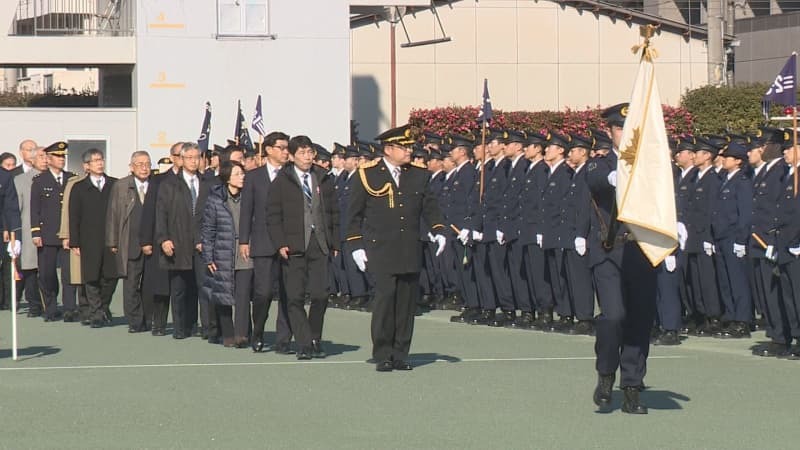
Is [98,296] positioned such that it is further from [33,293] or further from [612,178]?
[612,178]

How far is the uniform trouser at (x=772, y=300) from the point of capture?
14953mm

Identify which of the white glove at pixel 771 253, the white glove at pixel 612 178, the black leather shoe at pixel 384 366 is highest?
the white glove at pixel 612 178

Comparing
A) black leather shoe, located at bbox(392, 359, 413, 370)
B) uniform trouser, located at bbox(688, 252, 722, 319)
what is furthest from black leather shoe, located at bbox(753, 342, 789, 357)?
black leather shoe, located at bbox(392, 359, 413, 370)

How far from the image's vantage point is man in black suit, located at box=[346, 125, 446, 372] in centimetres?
1360

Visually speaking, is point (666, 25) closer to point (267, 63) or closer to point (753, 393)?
point (267, 63)

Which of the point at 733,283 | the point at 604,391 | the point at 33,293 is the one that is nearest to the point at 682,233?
the point at 733,283

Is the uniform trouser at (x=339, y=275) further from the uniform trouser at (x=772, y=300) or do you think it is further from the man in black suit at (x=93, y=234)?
the uniform trouser at (x=772, y=300)

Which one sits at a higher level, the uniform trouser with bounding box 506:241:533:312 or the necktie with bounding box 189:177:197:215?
the necktie with bounding box 189:177:197:215

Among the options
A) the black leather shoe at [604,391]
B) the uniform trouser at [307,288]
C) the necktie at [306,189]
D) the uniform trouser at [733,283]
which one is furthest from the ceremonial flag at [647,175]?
the uniform trouser at [733,283]

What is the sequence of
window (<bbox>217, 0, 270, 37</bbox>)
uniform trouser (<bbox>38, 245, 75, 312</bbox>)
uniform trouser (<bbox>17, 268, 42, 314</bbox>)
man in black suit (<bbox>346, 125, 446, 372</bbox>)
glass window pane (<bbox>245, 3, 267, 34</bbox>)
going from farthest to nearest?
1. glass window pane (<bbox>245, 3, 267, 34</bbox>)
2. window (<bbox>217, 0, 270, 37</bbox>)
3. uniform trouser (<bbox>17, 268, 42, 314</bbox>)
4. uniform trouser (<bbox>38, 245, 75, 312</bbox>)
5. man in black suit (<bbox>346, 125, 446, 372</bbox>)

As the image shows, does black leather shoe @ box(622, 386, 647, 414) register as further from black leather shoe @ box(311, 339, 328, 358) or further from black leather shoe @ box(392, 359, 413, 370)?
black leather shoe @ box(311, 339, 328, 358)

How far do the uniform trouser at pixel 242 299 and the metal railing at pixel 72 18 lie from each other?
19.8 metres

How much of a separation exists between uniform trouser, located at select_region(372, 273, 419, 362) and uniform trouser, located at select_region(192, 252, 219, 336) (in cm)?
300

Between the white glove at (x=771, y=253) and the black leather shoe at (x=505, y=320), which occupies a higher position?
the white glove at (x=771, y=253)
